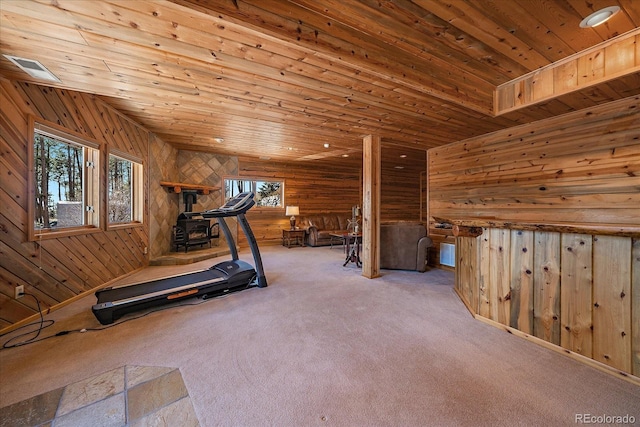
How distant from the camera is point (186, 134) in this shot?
470cm

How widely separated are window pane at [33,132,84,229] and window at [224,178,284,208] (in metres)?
3.80

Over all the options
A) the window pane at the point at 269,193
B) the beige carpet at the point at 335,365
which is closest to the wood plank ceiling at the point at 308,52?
the beige carpet at the point at 335,365

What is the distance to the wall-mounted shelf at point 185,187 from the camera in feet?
17.3

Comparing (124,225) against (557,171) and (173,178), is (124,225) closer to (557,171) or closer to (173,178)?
(173,178)

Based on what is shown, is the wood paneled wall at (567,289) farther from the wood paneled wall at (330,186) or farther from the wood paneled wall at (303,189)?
the wood paneled wall at (303,189)

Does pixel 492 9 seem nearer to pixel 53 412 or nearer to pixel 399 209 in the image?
pixel 53 412

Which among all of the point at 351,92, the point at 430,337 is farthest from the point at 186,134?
the point at 430,337

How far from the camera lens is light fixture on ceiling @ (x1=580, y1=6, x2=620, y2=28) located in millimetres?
1838

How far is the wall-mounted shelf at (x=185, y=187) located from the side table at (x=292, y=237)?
230 centimetres

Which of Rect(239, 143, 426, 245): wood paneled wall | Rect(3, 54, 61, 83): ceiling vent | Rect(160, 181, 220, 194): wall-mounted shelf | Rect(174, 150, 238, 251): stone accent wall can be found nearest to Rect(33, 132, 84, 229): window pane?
Rect(3, 54, 61, 83): ceiling vent

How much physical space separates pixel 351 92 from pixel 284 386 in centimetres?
294

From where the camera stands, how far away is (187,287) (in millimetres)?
3004

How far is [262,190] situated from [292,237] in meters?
1.75

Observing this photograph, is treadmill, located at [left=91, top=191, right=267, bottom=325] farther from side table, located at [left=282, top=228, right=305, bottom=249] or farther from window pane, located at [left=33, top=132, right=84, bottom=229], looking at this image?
side table, located at [left=282, top=228, right=305, bottom=249]
